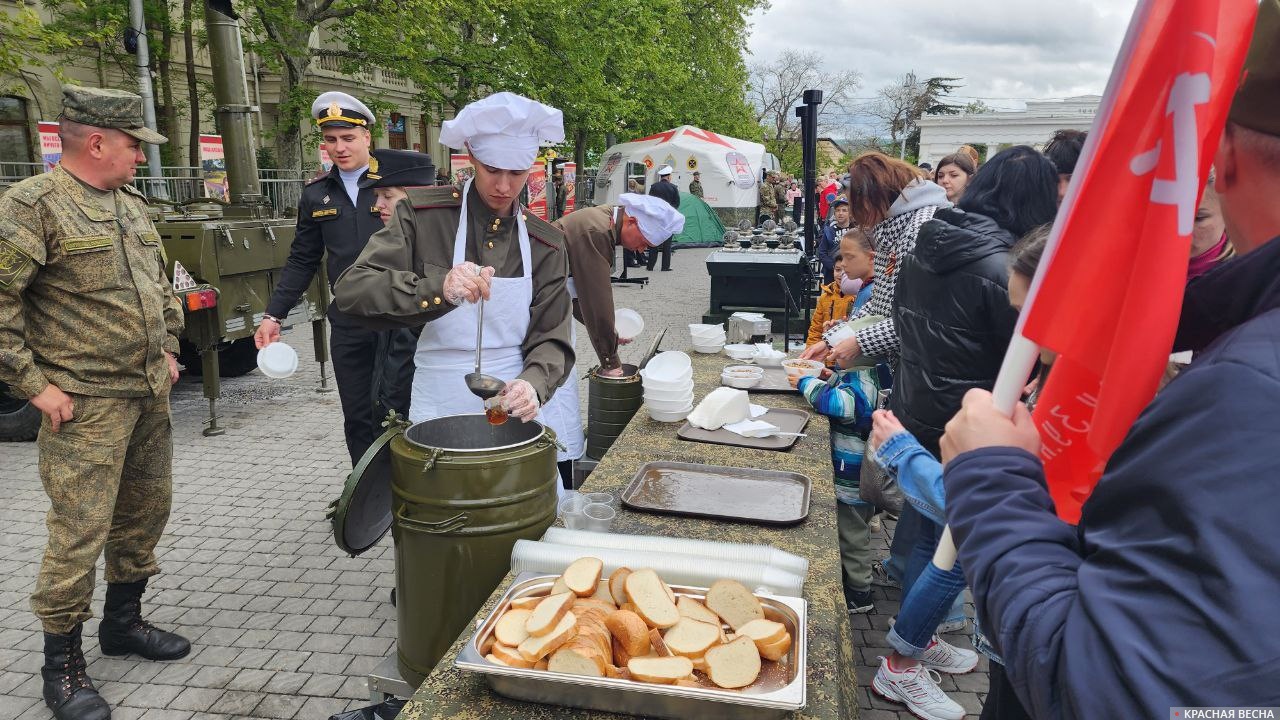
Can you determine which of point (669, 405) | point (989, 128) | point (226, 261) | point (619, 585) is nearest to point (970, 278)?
point (669, 405)

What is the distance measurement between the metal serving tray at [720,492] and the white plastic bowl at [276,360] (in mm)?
3083

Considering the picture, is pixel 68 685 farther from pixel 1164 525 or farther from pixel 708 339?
pixel 708 339

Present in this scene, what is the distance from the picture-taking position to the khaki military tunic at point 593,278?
4477 mm

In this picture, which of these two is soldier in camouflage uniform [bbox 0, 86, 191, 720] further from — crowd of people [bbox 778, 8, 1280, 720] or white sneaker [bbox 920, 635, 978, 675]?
white sneaker [bbox 920, 635, 978, 675]

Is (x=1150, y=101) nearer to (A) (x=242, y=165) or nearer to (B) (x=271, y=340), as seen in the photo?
(B) (x=271, y=340)

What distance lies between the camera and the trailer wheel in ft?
20.1

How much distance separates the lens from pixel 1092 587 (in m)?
0.89

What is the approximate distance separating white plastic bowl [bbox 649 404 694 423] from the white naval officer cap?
2.23m

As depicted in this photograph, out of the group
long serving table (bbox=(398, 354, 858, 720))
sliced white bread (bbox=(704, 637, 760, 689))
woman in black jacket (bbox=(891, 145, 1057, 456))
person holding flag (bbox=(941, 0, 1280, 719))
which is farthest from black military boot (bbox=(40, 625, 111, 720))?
woman in black jacket (bbox=(891, 145, 1057, 456))

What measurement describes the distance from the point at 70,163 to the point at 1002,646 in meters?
3.48

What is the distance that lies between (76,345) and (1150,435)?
11.1ft

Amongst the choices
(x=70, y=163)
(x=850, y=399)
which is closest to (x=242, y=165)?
(x=70, y=163)

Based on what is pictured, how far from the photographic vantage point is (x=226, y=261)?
6363 millimetres

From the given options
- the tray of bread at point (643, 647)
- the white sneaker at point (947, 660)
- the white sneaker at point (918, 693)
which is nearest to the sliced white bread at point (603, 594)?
the tray of bread at point (643, 647)
